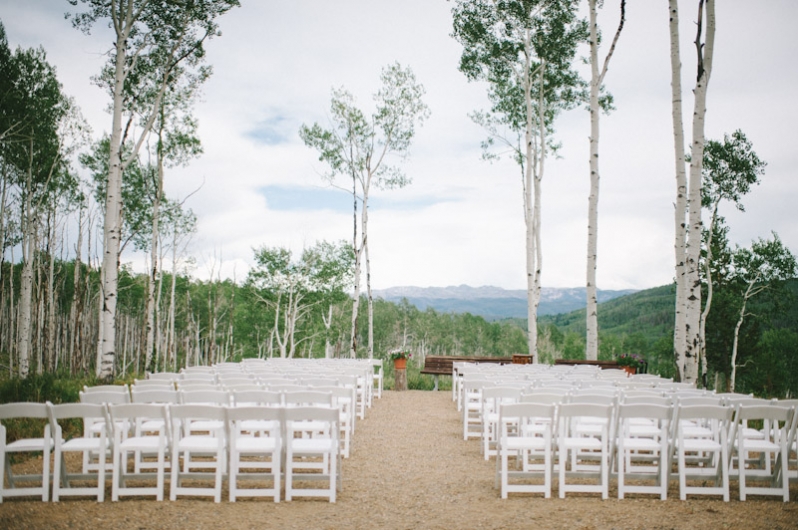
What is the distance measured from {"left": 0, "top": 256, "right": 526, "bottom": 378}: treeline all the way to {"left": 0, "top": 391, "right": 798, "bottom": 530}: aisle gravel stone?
1260 cm

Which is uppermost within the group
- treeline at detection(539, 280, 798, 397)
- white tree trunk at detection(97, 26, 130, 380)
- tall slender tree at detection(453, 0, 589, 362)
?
tall slender tree at detection(453, 0, 589, 362)

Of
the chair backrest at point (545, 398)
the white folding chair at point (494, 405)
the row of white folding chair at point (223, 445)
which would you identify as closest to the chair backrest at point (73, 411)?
the row of white folding chair at point (223, 445)

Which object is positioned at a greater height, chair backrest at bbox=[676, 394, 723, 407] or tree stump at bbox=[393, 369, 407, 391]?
chair backrest at bbox=[676, 394, 723, 407]

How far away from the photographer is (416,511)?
5961 millimetres

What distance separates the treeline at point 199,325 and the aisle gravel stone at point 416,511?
12.6m

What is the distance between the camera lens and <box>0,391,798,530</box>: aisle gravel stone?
5.42 m

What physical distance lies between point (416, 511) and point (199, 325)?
5886 centimetres

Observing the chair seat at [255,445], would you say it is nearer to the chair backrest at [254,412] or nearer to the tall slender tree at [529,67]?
the chair backrest at [254,412]

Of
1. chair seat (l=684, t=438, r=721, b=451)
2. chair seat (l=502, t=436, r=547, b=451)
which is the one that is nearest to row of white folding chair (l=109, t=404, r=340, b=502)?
chair seat (l=502, t=436, r=547, b=451)

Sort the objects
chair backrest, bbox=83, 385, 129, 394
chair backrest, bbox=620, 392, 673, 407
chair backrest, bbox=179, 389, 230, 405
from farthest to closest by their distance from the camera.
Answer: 1. chair backrest, bbox=83, 385, 129, 394
2. chair backrest, bbox=179, 389, 230, 405
3. chair backrest, bbox=620, 392, 673, 407

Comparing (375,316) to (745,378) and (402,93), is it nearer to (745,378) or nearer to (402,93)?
(745,378)

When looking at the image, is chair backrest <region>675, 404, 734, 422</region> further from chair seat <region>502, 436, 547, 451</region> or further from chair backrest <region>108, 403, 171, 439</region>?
chair backrest <region>108, 403, 171, 439</region>

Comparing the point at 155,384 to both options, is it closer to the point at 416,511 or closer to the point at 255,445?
the point at 255,445

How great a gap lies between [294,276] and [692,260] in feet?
107
